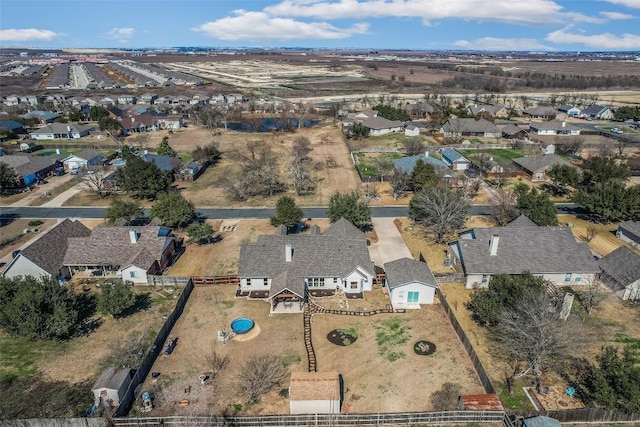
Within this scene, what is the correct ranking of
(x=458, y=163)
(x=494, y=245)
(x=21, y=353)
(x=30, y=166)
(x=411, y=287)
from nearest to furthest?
(x=21, y=353) < (x=411, y=287) < (x=494, y=245) < (x=30, y=166) < (x=458, y=163)

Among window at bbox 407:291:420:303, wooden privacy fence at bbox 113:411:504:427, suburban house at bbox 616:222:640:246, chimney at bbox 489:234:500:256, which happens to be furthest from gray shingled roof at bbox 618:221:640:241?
wooden privacy fence at bbox 113:411:504:427

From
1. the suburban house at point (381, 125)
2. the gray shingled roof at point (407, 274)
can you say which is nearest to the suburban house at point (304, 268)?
the gray shingled roof at point (407, 274)

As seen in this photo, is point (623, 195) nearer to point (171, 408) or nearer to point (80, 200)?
point (171, 408)

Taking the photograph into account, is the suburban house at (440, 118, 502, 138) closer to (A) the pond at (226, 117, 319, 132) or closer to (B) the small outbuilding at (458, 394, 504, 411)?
(A) the pond at (226, 117, 319, 132)

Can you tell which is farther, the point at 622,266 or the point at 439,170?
the point at 439,170

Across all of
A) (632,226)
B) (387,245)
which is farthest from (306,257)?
(632,226)

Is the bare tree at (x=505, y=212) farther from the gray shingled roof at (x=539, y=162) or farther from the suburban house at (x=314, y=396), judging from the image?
the suburban house at (x=314, y=396)

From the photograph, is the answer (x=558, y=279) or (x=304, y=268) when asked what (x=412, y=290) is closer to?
(x=304, y=268)
